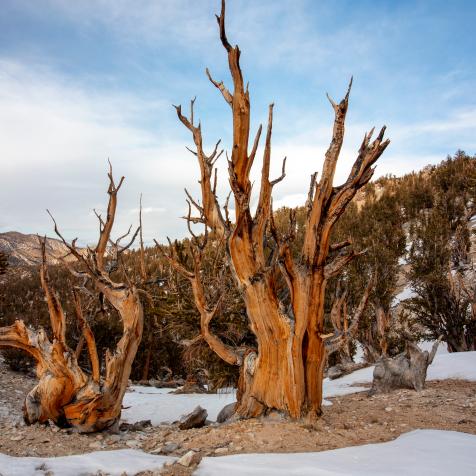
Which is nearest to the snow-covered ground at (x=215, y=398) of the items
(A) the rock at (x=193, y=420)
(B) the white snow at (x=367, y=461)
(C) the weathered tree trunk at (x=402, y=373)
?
(C) the weathered tree trunk at (x=402, y=373)

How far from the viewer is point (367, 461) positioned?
2547 millimetres

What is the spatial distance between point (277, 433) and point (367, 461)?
0.89m

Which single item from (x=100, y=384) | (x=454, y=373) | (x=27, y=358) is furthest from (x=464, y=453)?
(x=27, y=358)

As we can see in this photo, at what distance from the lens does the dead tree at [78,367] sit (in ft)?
14.8

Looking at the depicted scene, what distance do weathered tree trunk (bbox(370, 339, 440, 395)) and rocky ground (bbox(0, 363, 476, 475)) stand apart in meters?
0.88

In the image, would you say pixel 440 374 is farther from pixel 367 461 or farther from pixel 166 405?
pixel 367 461

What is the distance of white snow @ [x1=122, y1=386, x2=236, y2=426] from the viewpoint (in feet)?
22.9

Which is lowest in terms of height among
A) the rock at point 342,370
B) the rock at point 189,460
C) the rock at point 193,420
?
the rock at point 342,370

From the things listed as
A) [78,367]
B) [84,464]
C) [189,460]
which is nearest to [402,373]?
[189,460]

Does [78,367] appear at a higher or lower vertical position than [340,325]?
lower

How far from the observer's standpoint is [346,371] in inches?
396

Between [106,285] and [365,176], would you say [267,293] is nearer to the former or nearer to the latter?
[365,176]

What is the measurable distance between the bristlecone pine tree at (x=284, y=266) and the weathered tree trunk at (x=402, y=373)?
233cm

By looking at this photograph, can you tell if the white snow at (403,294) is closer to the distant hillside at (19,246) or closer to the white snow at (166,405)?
the white snow at (166,405)
